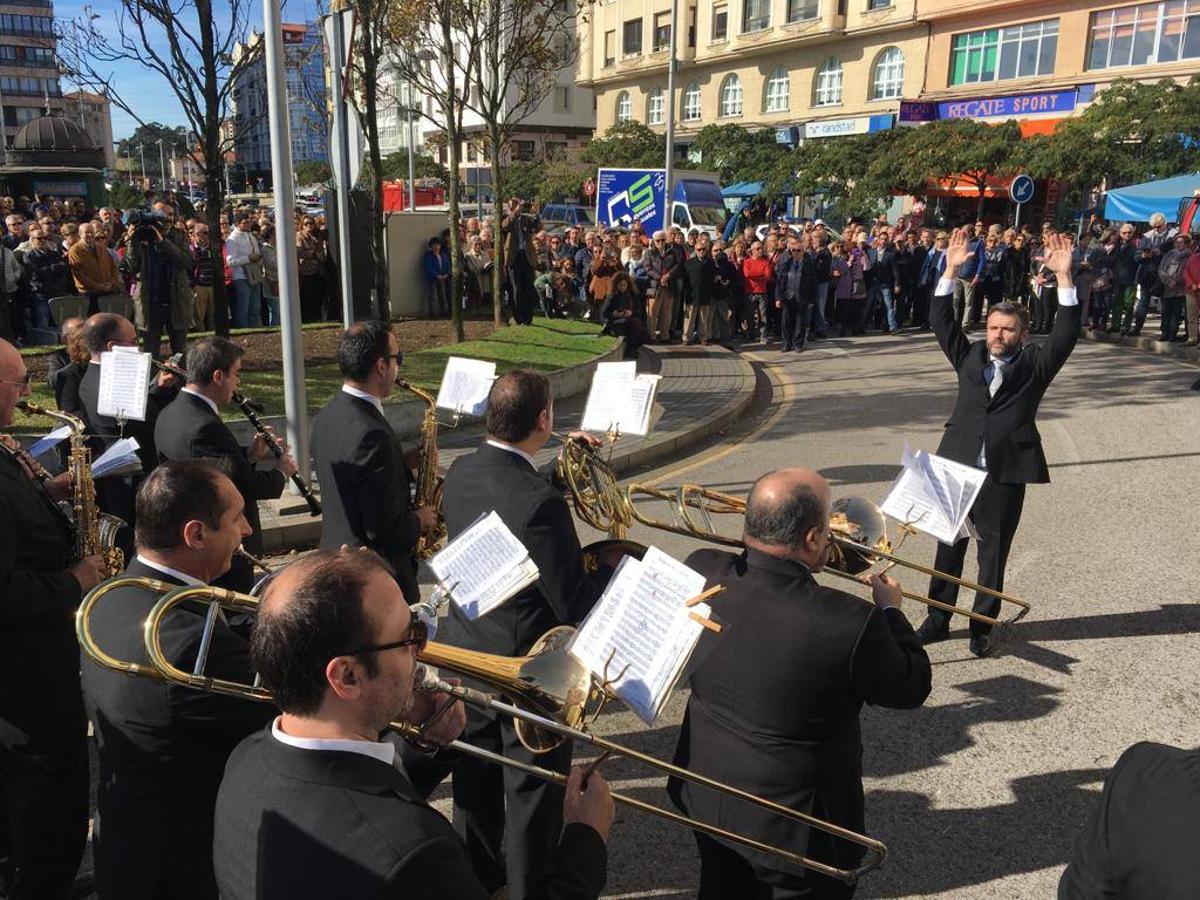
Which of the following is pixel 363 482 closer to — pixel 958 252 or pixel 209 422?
pixel 209 422

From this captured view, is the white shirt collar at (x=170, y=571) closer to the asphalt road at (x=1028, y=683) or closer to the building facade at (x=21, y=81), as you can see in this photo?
the asphalt road at (x=1028, y=683)

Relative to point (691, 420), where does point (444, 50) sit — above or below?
above

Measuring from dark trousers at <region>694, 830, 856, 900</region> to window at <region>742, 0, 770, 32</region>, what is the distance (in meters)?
53.8

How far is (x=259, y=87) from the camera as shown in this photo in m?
15.1

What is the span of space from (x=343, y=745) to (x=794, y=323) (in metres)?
15.8

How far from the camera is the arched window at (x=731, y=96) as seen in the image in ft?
173

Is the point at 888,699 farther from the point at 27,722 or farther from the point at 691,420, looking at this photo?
the point at 691,420

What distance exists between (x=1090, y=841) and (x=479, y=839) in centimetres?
231

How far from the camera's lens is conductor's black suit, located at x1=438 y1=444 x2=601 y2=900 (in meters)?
3.16

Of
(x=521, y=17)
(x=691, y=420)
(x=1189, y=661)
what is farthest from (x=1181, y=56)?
(x=1189, y=661)

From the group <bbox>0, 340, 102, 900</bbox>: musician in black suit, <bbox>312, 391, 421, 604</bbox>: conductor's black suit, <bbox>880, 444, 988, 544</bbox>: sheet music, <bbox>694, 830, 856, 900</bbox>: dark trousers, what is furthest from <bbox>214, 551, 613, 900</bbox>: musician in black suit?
<bbox>880, 444, 988, 544</bbox>: sheet music

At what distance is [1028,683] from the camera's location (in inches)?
204

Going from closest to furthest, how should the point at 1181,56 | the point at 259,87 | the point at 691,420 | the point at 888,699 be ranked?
the point at 888,699 < the point at 691,420 < the point at 259,87 < the point at 1181,56

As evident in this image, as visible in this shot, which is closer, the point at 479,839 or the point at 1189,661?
the point at 479,839
